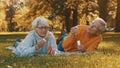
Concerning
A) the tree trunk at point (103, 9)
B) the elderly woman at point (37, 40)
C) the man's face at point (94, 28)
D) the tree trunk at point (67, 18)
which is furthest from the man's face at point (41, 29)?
the tree trunk at point (67, 18)

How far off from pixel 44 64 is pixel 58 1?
43.0 meters

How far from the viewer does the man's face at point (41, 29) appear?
7.19m

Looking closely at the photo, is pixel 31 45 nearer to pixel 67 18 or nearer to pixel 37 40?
pixel 37 40

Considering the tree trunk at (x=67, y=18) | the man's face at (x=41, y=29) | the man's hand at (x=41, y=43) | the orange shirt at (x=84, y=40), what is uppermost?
the man's face at (x=41, y=29)

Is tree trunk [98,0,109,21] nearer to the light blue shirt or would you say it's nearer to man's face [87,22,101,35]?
man's face [87,22,101,35]

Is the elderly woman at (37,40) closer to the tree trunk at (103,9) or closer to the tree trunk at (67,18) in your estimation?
the tree trunk at (103,9)

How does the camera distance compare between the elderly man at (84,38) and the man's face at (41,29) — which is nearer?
the man's face at (41,29)

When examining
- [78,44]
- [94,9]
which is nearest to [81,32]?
[78,44]

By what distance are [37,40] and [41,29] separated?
0.30 m

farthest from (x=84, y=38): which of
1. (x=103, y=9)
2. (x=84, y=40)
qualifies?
(x=103, y=9)

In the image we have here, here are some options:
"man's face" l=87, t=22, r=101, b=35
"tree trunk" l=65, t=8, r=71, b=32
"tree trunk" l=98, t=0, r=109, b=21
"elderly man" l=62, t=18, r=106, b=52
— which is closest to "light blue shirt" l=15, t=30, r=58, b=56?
"elderly man" l=62, t=18, r=106, b=52

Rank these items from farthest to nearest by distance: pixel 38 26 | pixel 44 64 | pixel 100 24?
1. pixel 100 24
2. pixel 38 26
3. pixel 44 64

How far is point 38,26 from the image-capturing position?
727cm

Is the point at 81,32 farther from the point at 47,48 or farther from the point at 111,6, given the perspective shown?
the point at 111,6
